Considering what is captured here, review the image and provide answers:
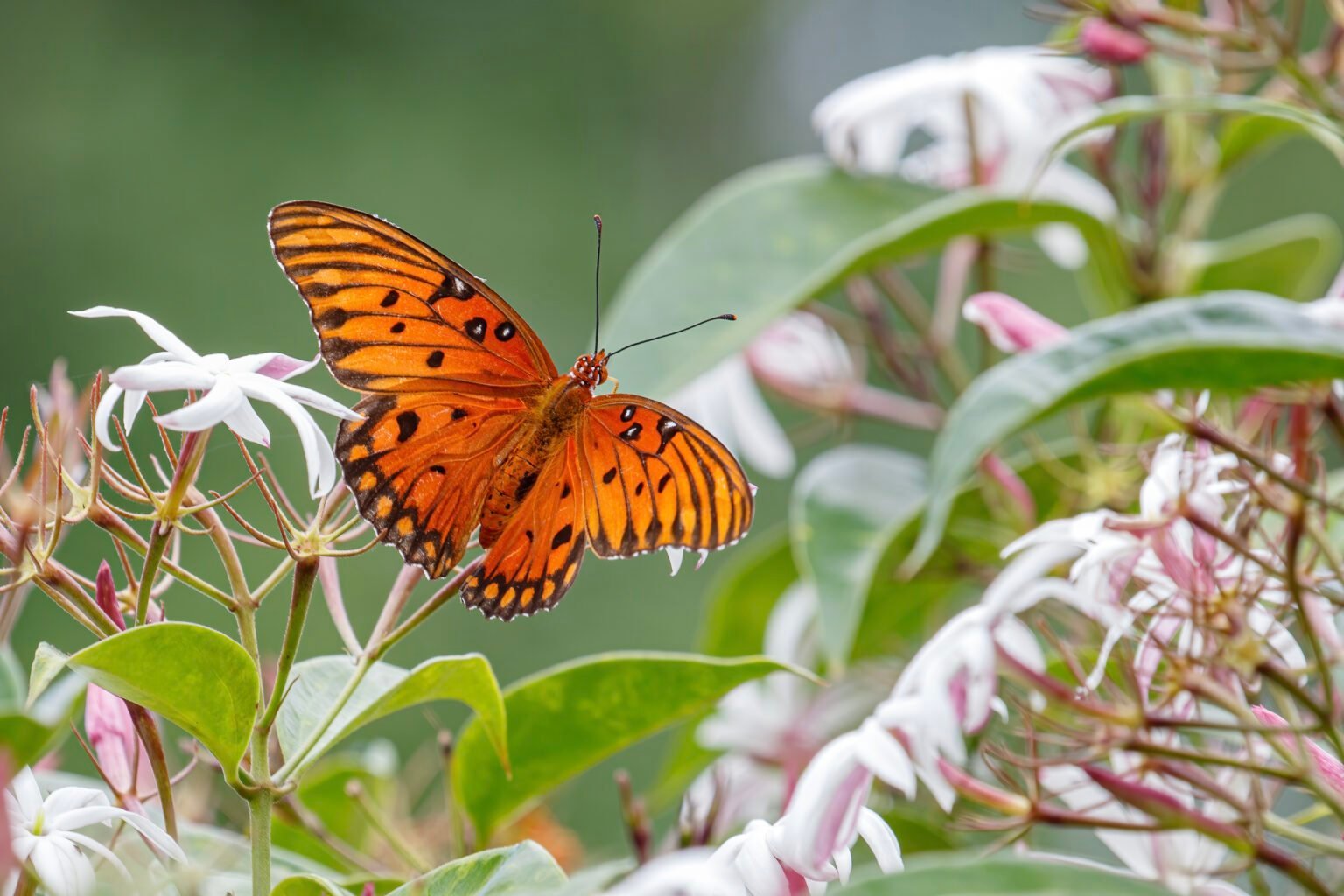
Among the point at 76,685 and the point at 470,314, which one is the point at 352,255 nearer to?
the point at 470,314

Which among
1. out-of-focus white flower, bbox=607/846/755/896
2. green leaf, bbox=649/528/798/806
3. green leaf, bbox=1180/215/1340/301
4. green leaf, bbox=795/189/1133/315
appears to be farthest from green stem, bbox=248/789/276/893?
green leaf, bbox=1180/215/1340/301

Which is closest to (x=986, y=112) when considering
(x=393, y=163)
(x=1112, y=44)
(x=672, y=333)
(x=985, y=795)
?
(x=1112, y=44)

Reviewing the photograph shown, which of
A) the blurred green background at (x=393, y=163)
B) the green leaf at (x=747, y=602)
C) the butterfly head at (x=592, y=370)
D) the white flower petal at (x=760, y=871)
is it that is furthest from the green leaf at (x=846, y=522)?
the blurred green background at (x=393, y=163)

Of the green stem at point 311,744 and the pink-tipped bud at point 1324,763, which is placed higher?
the green stem at point 311,744

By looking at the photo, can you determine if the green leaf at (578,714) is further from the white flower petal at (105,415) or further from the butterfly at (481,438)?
the white flower petal at (105,415)

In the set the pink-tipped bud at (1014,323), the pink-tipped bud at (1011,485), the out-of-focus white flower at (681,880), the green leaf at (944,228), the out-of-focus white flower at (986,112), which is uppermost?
the out-of-focus white flower at (986,112)

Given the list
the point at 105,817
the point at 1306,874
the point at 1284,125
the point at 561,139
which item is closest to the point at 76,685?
the point at 105,817

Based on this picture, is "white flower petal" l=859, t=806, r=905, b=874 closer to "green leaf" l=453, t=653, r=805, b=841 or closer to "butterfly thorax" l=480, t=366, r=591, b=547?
"green leaf" l=453, t=653, r=805, b=841
